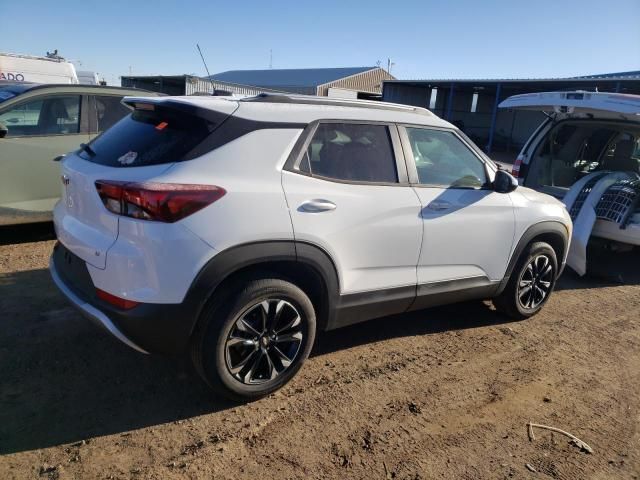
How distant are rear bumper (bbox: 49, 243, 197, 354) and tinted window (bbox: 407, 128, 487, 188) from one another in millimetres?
1958

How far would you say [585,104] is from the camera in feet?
18.3

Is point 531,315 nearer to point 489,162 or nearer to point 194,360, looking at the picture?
point 489,162

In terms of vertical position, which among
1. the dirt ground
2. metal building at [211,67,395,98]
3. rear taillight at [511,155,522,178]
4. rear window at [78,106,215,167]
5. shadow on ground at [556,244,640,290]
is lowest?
shadow on ground at [556,244,640,290]

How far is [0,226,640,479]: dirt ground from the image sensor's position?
2.64 metres

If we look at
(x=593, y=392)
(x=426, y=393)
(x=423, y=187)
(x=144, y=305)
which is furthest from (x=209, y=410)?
(x=593, y=392)

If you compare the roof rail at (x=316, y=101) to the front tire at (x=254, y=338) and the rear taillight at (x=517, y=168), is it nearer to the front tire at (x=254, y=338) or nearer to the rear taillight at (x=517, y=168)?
the front tire at (x=254, y=338)

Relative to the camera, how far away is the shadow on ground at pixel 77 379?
9.18 feet

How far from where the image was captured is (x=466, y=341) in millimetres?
4242

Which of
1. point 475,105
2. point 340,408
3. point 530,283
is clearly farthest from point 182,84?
point 340,408

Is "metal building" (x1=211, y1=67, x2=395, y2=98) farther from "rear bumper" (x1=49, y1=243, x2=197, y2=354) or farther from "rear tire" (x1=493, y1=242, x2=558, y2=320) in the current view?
"rear bumper" (x1=49, y1=243, x2=197, y2=354)

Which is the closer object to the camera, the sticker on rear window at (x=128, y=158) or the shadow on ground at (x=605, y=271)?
the sticker on rear window at (x=128, y=158)

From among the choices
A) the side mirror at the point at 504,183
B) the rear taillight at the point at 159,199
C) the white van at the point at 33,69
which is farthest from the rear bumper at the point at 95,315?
the white van at the point at 33,69

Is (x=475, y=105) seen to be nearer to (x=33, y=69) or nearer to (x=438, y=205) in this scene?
(x=33, y=69)

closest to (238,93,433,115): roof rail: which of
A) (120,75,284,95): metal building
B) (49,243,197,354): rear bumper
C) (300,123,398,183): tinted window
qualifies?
(300,123,398,183): tinted window
